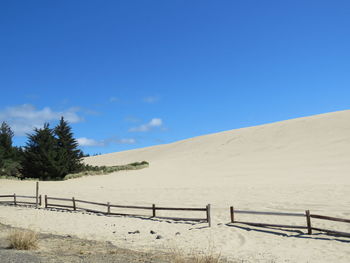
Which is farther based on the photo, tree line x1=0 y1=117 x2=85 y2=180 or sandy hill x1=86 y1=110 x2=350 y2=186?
tree line x1=0 y1=117 x2=85 y2=180

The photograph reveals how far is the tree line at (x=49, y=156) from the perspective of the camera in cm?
3775

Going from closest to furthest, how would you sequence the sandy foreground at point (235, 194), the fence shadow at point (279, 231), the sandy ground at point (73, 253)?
the sandy ground at point (73, 253), the sandy foreground at point (235, 194), the fence shadow at point (279, 231)

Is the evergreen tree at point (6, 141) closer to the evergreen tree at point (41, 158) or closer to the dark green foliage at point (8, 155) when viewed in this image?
the dark green foliage at point (8, 155)

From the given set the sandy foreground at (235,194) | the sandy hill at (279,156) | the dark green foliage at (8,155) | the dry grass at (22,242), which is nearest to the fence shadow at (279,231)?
the sandy foreground at (235,194)

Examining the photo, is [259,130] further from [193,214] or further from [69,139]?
[193,214]

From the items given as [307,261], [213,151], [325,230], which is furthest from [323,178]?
[213,151]

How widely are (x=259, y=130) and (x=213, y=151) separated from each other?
505 inches

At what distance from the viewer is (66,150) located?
1593 inches

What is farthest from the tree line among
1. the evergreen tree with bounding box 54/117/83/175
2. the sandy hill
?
the sandy hill

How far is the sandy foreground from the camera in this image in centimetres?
1113

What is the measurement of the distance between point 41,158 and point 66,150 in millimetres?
3541

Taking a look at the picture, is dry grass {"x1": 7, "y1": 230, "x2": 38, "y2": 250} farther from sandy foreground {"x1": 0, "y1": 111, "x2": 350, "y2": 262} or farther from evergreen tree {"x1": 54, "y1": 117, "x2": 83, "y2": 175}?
evergreen tree {"x1": 54, "y1": 117, "x2": 83, "y2": 175}

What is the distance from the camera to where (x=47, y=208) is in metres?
21.8

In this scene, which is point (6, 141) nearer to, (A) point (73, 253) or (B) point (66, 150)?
(B) point (66, 150)
